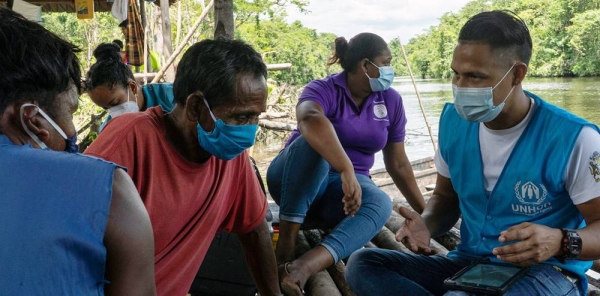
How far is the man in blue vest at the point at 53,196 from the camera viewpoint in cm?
119

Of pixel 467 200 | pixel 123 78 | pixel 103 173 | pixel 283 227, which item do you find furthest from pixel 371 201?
pixel 103 173

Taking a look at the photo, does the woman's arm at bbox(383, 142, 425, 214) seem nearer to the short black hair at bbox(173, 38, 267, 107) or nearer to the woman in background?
the woman in background

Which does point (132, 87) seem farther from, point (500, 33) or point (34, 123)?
point (34, 123)

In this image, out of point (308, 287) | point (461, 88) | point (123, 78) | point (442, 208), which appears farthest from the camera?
point (123, 78)

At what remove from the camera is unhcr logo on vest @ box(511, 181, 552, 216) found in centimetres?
214

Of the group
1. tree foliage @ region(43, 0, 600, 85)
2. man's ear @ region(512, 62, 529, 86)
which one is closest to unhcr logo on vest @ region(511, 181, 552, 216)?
man's ear @ region(512, 62, 529, 86)

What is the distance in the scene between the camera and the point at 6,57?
1.27m

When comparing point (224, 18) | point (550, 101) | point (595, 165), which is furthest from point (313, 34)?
point (595, 165)

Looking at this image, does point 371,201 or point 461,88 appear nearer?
point 461,88

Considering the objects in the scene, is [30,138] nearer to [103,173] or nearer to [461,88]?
[103,173]

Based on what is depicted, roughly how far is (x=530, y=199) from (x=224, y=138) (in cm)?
109

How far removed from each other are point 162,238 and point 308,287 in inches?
44.0

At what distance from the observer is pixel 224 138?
208 centimetres

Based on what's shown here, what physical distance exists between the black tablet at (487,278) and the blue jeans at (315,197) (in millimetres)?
892
